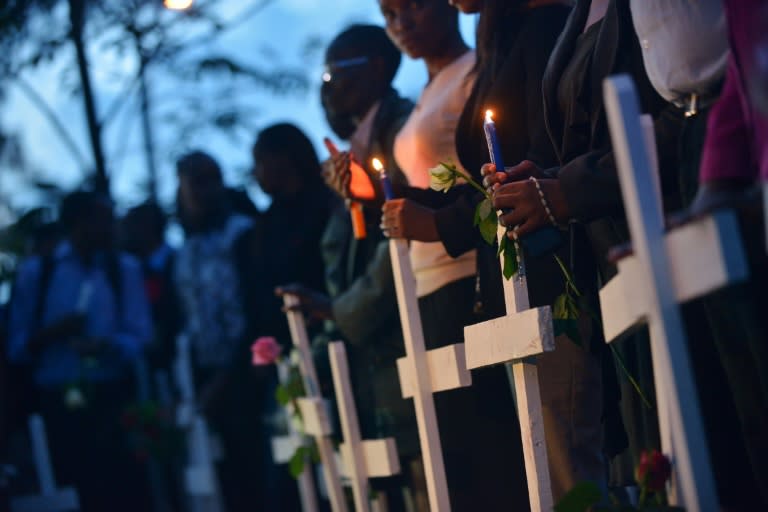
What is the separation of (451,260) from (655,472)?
6.71 ft

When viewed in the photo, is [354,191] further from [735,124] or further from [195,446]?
[195,446]

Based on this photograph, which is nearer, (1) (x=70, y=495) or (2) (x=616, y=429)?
(2) (x=616, y=429)

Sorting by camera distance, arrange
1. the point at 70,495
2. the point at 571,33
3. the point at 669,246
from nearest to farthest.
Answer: the point at 669,246 → the point at 571,33 → the point at 70,495

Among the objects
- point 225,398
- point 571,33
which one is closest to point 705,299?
point 571,33

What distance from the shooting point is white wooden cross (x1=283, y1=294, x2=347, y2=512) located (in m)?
5.54

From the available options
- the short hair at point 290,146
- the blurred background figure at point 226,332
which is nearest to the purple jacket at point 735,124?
the short hair at point 290,146

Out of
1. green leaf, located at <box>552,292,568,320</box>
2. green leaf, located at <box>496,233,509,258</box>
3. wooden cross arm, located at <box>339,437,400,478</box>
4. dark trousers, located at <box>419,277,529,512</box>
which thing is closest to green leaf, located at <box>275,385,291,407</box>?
wooden cross arm, located at <box>339,437,400,478</box>

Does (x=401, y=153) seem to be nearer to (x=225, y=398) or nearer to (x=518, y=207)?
(x=518, y=207)

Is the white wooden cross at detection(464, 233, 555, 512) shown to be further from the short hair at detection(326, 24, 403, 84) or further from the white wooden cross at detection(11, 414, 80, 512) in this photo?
the white wooden cross at detection(11, 414, 80, 512)

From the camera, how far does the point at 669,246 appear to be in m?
2.35

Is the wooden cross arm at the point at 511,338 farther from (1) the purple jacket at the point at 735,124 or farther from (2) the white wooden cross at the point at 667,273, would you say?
(2) the white wooden cross at the point at 667,273

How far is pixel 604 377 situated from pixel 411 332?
68 cm

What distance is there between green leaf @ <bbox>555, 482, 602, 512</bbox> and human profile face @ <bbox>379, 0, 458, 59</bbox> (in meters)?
2.51

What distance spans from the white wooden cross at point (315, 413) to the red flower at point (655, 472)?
109 inches
